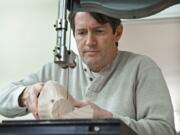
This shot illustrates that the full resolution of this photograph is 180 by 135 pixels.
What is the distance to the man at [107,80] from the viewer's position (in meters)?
1.14

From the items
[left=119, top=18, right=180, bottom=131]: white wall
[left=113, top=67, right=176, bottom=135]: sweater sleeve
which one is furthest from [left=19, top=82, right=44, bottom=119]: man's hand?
[left=119, top=18, right=180, bottom=131]: white wall

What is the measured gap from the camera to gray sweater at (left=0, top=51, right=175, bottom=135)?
1.12m

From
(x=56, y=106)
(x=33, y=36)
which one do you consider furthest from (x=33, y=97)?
(x=33, y=36)

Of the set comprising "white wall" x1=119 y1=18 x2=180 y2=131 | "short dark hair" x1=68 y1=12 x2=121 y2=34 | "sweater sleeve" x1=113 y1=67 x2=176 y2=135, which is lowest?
"sweater sleeve" x1=113 y1=67 x2=176 y2=135

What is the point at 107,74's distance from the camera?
1315mm

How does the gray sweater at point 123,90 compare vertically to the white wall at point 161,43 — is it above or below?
below

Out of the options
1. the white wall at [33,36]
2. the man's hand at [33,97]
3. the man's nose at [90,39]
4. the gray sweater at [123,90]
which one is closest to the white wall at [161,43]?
the white wall at [33,36]

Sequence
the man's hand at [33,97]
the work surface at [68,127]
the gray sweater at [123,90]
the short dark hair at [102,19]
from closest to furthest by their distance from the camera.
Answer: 1. the work surface at [68,127]
2. the man's hand at [33,97]
3. the gray sweater at [123,90]
4. the short dark hair at [102,19]

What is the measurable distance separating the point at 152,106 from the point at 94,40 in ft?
0.91

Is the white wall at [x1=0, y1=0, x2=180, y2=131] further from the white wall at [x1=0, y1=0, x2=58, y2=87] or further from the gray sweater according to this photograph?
the gray sweater

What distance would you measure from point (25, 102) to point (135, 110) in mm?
324

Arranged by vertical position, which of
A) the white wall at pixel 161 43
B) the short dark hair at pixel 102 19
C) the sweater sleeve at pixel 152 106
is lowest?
the sweater sleeve at pixel 152 106

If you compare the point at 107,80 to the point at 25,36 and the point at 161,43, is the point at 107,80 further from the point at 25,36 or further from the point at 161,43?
the point at 25,36

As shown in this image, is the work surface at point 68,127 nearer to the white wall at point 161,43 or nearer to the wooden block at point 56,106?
the wooden block at point 56,106
